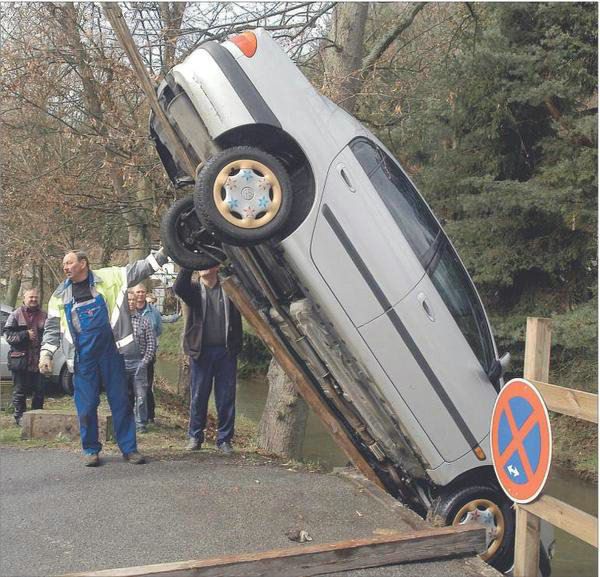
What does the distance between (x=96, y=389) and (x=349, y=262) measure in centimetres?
236

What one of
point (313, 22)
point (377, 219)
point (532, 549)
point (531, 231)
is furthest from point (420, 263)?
point (531, 231)

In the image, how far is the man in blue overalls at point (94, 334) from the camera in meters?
5.77

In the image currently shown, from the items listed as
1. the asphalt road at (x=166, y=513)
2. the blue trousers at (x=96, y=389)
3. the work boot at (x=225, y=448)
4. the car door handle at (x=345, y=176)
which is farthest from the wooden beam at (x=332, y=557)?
the work boot at (x=225, y=448)

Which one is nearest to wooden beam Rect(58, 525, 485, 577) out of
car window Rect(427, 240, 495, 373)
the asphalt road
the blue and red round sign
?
the asphalt road

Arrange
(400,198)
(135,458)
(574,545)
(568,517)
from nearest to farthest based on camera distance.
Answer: (568,517) < (400,198) < (135,458) < (574,545)

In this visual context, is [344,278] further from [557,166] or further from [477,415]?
[557,166]

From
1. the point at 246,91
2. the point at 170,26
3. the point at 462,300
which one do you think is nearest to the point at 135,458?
the point at 462,300

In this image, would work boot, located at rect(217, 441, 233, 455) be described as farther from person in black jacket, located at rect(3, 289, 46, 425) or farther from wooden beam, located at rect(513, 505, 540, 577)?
person in black jacket, located at rect(3, 289, 46, 425)

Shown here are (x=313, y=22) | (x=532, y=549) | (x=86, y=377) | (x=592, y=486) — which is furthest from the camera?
(x=592, y=486)

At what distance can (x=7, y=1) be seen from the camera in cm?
1027

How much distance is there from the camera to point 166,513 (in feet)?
15.8

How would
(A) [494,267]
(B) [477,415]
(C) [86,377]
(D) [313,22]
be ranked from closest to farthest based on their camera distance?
Result: (B) [477,415] → (C) [86,377] → (D) [313,22] → (A) [494,267]

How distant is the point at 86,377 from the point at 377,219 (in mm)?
2599

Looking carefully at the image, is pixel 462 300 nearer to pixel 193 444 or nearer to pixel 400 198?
pixel 400 198
